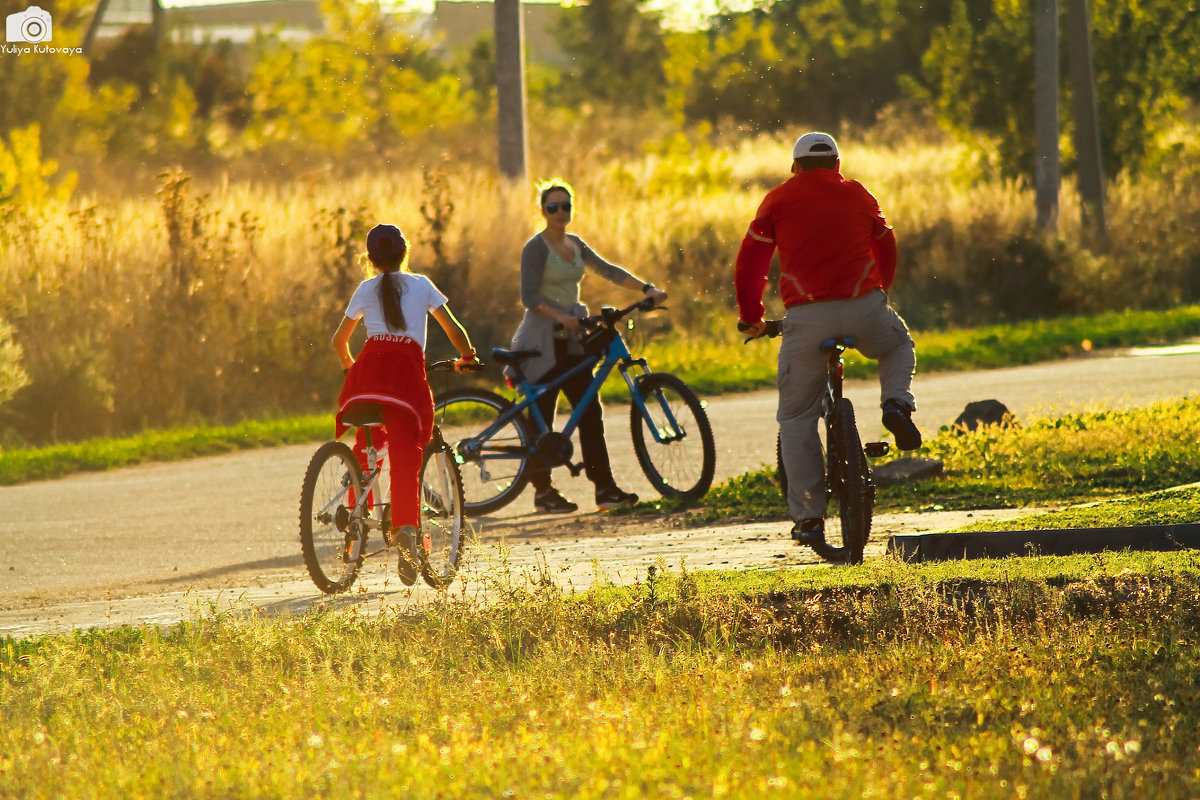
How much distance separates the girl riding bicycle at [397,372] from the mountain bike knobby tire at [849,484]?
72.3 inches

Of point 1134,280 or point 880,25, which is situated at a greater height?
point 880,25

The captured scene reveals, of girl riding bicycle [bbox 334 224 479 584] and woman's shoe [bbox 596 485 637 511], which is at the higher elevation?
girl riding bicycle [bbox 334 224 479 584]

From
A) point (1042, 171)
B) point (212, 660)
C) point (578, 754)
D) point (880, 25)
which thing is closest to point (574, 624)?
point (212, 660)

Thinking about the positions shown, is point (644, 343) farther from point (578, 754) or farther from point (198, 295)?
point (578, 754)

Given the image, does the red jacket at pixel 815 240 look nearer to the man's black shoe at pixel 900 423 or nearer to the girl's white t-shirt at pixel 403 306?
the man's black shoe at pixel 900 423

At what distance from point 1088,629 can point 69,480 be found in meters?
9.89

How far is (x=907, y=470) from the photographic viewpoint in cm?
1108

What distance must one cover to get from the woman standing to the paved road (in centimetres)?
55

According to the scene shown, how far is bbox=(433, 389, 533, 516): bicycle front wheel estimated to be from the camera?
1090cm

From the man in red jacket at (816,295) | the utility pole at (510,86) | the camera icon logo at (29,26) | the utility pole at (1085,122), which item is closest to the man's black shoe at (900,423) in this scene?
the man in red jacket at (816,295)

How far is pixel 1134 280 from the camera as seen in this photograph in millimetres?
27109

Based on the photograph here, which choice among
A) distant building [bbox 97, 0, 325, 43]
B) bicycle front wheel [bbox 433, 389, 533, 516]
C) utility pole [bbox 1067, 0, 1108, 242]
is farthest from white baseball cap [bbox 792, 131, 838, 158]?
distant building [bbox 97, 0, 325, 43]

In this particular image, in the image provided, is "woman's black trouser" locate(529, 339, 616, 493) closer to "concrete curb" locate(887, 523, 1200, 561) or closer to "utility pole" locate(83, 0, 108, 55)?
"concrete curb" locate(887, 523, 1200, 561)

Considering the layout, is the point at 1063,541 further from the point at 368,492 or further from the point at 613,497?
the point at 613,497
